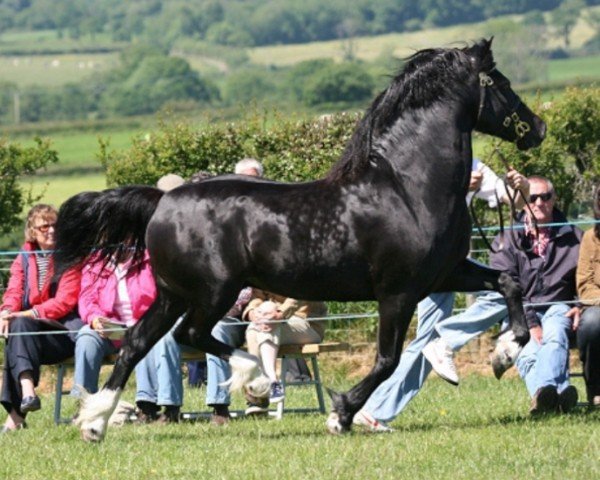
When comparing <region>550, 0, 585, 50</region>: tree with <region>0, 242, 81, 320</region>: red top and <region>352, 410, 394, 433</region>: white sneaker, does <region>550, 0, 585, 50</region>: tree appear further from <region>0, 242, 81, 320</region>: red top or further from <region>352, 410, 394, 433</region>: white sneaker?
<region>352, 410, 394, 433</region>: white sneaker

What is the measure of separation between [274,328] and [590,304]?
2.22 m

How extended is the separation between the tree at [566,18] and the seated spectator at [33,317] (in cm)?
10088

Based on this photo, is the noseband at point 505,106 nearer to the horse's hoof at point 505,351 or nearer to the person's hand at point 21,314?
the horse's hoof at point 505,351

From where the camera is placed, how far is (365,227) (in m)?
8.09

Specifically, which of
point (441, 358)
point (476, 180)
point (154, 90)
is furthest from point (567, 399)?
point (154, 90)

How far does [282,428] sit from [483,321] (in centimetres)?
150

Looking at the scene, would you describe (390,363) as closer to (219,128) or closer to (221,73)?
(219,128)

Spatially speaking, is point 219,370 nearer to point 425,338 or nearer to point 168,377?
point 168,377

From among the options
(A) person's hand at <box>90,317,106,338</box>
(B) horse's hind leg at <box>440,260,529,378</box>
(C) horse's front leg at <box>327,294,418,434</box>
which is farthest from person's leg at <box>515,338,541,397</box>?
(A) person's hand at <box>90,317,106,338</box>

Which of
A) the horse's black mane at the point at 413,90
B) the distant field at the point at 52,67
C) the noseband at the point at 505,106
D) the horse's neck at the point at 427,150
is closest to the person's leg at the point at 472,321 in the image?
the horse's neck at the point at 427,150

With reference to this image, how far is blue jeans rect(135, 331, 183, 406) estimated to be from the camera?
9852mm

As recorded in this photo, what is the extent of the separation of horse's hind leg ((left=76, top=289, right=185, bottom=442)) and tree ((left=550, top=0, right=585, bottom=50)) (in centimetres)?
10226

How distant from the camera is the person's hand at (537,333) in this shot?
934 cm

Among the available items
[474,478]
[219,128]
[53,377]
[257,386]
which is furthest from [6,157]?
[474,478]
